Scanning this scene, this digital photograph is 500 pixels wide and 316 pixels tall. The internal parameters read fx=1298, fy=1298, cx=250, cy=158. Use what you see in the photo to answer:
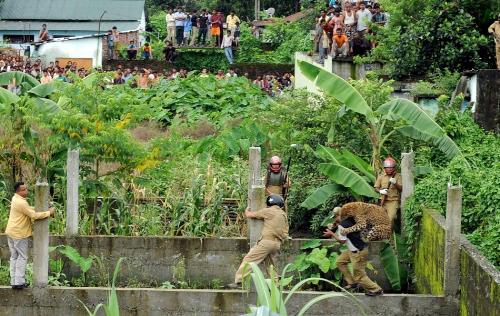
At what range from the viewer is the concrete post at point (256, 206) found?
16844 mm

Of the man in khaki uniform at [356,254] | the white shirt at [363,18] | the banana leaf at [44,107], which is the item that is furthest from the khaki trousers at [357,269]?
the white shirt at [363,18]

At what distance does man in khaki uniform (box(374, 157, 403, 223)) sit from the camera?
18.1 metres

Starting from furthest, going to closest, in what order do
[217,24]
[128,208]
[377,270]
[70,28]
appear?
Answer: [70,28], [217,24], [128,208], [377,270]

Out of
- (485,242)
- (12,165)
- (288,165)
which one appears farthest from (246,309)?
(12,165)

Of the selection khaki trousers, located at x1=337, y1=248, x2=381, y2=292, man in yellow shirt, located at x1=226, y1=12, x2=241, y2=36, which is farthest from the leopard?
man in yellow shirt, located at x1=226, y1=12, x2=241, y2=36

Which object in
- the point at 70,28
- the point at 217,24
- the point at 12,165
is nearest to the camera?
the point at 12,165

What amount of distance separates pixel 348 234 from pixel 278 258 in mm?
1750

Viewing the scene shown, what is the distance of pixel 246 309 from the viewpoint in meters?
15.9

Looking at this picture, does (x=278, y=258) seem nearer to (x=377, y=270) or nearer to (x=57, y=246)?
(x=377, y=270)

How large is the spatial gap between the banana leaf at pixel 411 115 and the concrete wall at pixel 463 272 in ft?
6.49

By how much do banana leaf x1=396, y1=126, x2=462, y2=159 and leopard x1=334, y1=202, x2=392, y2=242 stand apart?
89.2 inches

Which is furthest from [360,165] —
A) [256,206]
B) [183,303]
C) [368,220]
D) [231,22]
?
[231,22]

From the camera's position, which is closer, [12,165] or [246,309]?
[246,309]

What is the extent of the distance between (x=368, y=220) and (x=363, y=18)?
41.6 feet
